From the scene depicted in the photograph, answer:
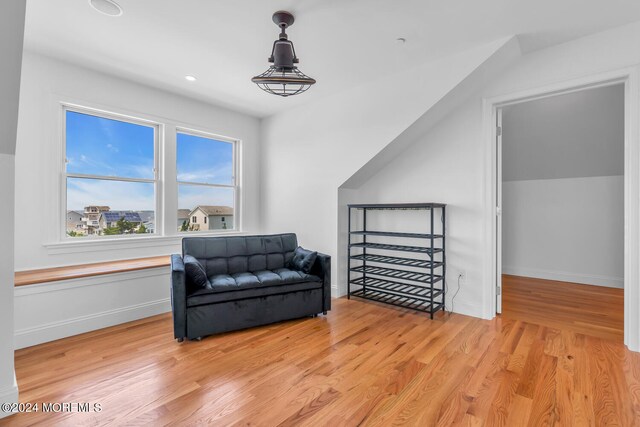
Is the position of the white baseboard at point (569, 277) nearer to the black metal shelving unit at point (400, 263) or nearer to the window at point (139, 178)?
the black metal shelving unit at point (400, 263)

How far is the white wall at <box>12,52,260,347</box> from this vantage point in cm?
268

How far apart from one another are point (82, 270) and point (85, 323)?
19.1 inches

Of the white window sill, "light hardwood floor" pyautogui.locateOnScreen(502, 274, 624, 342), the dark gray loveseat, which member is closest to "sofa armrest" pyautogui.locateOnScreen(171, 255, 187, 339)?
the dark gray loveseat

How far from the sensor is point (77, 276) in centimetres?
278

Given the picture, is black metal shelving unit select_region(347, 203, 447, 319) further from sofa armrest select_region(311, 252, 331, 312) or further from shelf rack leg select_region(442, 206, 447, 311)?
sofa armrest select_region(311, 252, 331, 312)

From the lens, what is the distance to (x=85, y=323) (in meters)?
2.85

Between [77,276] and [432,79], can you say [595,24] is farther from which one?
[77,276]

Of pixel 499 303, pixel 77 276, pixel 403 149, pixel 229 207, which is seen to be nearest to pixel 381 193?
pixel 403 149

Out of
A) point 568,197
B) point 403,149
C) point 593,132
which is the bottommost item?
point 568,197

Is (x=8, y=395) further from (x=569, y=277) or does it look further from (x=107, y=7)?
(x=569, y=277)

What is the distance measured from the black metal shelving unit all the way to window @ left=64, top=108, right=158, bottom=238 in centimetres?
255

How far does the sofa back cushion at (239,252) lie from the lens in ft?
10.5

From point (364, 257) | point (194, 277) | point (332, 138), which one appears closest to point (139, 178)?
point (194, 277)

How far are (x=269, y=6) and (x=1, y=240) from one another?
Answer: 7.28ft
